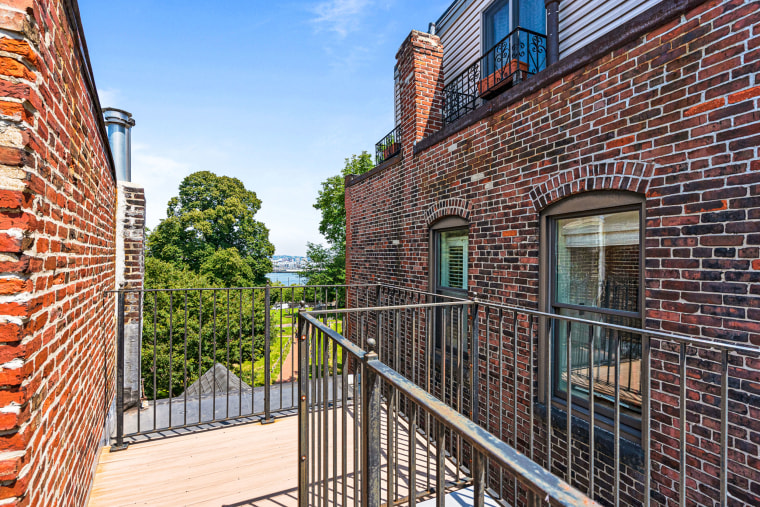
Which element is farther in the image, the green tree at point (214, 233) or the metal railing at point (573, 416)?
the green tree at point (214, 233)

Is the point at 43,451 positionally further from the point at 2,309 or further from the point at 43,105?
the point at 43,105

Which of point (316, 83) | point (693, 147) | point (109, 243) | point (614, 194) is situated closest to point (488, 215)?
point (614, 194)

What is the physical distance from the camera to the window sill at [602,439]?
2.49 meters

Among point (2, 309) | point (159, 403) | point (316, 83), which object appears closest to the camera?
point (2, 309)

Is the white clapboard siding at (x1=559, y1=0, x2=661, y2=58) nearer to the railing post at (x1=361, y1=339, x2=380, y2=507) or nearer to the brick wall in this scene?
the railing post at (x1=361, y1=339, x2=380, y2=507)

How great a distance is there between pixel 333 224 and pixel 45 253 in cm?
2254

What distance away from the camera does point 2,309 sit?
1146mm

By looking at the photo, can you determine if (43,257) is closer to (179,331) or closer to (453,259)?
(453,259)

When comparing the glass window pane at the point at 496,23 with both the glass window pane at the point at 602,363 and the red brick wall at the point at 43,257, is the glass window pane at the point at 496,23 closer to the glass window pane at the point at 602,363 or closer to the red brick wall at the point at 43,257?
the glass window pane at the point at 602,363

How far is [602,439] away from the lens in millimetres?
2725

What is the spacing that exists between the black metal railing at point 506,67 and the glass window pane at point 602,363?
11.4 ft

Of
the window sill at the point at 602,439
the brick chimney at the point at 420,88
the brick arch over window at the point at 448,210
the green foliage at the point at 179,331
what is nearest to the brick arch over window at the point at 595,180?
the brick arch over window at the point at 448,210

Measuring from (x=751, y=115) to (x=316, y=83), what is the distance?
9.76 m

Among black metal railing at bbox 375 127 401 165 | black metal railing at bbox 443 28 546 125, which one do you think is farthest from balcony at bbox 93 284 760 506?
Result: black metal railing at bbox 375 127 401 165
